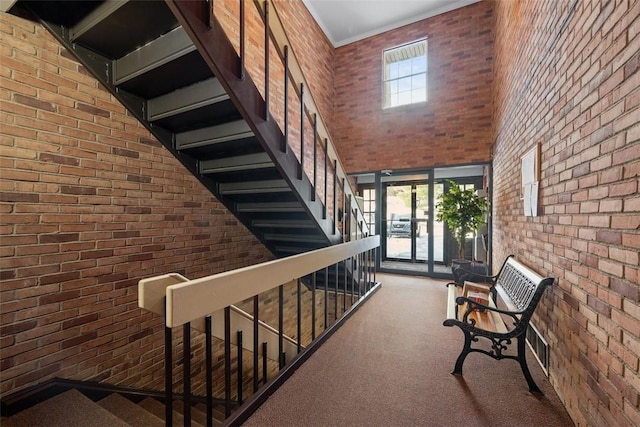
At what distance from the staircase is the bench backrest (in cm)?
178

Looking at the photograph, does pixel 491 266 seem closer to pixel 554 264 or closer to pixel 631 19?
pixel 554 264

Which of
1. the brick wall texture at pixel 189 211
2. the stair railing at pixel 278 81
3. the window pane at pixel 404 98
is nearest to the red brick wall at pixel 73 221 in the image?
the brick wall texture at pixel 189 211

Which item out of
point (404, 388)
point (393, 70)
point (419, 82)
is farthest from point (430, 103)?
point (404, 388)

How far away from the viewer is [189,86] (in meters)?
1.86

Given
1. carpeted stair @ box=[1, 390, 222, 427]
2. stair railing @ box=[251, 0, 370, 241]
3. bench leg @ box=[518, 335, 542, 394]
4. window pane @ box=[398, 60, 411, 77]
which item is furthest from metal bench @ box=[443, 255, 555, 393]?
window pane @ box=[398, 60, 411, 77]

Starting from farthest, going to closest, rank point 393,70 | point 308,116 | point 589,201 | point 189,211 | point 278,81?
1. point 393,70
2. point 278,81
3. point 189,211
4. point 308,116
5. point 589,201

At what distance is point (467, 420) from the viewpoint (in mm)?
1588

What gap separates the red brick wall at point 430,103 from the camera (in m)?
4.63

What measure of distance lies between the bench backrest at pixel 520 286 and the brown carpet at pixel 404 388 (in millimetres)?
494

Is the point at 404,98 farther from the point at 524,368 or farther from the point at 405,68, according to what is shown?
the point at 524,368

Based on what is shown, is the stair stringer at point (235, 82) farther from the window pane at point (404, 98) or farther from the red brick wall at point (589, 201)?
the window pane at point (404, 98)

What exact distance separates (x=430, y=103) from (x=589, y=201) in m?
4.20

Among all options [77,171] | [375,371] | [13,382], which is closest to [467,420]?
[375,371]

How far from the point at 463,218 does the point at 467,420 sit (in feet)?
10.6
